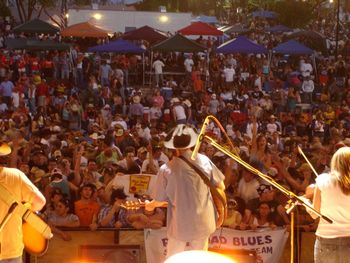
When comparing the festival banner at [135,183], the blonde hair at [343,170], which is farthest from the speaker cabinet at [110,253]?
the blonde hair at [343,170]

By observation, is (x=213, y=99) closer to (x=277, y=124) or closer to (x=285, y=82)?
(x=277, y=124)

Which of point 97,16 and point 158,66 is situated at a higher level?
point 97,16

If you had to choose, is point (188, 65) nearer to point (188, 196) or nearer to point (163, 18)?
point (163, 18)

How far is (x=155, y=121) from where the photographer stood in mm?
16797

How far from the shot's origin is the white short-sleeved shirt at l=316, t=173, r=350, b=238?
473 cm

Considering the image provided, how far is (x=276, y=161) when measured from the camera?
9930 millimetres

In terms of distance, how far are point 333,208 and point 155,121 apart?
12.2 meters

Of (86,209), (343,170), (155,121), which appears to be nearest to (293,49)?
(155,121)

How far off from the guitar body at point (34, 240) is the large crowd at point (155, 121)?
6.85 feet

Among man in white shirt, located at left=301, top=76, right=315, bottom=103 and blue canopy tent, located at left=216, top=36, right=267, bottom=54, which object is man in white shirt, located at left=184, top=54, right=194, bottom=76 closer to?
blue canopy tent, located at left=216, top=36, right=267, bottom=54

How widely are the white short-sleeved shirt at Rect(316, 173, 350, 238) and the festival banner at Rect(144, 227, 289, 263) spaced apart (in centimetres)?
236

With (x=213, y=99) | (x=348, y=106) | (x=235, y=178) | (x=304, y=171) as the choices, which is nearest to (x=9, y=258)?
(x=235, y=178)

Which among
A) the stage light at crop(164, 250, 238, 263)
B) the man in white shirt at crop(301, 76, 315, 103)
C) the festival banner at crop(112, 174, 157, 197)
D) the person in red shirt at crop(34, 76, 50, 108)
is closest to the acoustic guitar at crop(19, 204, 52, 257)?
the stage light at crop(164, 250, 238, 263)

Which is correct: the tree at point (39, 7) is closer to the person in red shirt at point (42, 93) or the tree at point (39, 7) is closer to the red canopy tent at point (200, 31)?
the red canopy tent at point (200, 31)
